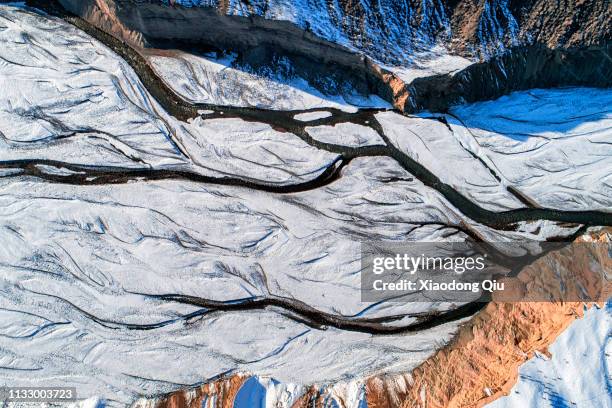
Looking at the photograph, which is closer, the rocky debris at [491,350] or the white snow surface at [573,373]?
the white snow surface at [573,373]

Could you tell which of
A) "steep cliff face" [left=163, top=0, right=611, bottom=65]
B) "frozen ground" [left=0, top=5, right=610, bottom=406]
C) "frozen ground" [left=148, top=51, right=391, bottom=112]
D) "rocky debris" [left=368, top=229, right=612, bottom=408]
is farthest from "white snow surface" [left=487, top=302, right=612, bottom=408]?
"frozen ground" [left=148, top=51, right=391, bottom=112]

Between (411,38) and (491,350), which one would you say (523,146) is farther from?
(491,350)

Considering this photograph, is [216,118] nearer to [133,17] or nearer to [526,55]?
[133,17]

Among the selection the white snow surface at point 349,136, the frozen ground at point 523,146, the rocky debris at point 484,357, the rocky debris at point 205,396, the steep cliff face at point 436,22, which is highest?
the steep cliff face at point 436,22

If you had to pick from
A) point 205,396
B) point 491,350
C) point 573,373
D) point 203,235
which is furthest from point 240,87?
point 573,373

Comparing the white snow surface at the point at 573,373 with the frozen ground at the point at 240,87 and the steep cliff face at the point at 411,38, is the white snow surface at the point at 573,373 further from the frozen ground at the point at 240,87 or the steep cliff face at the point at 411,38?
the frozen ground at the point at 240,87

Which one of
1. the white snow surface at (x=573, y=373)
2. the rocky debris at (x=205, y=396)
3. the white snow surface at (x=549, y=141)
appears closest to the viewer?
the white snow surface at (x=573, y=373)

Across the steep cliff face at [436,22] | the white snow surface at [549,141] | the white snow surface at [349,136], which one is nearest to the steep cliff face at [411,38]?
the steep cliff face at [436,22]
